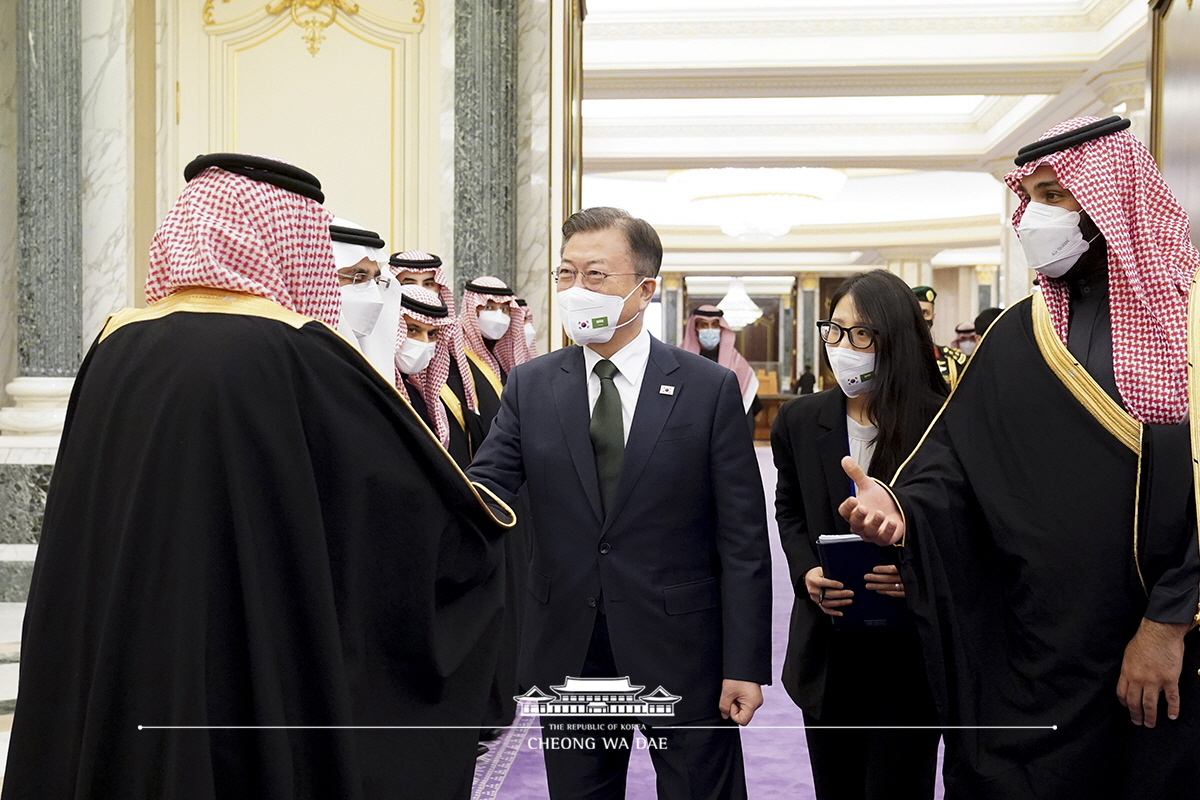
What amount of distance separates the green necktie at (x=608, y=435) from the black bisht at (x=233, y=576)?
17.7 inches

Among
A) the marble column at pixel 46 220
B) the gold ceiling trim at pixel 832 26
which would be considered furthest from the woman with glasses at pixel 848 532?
the gold ceiling trim at pixel 832 26

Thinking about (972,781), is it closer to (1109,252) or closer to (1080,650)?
(1080,650)

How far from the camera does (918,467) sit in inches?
95.0

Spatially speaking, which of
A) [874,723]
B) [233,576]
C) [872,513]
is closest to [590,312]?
[872,513]

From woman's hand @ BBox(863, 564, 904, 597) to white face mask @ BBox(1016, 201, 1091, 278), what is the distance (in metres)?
0.72

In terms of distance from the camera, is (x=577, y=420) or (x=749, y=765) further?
(x=749, y=765)

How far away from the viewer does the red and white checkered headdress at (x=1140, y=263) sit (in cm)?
219

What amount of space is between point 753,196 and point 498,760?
13.8m

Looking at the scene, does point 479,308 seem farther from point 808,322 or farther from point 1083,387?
point 808,322

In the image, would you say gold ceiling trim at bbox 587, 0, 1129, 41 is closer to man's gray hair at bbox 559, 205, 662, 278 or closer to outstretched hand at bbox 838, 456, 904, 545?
man's gray hair at bbox 559, 205, 662, 278

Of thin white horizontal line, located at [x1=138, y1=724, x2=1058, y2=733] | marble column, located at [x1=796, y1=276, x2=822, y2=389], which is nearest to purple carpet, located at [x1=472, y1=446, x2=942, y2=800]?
thin white horizontal line, located at [x1=138, y1=724, x2=1058, y2=733]

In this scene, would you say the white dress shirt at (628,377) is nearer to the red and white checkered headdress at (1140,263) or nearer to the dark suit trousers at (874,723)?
the dark suit trousers at (874,723)

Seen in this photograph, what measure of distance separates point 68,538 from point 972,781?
1.80m

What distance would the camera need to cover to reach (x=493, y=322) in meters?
5.75
